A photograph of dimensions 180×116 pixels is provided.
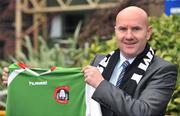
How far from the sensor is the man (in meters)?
3.11

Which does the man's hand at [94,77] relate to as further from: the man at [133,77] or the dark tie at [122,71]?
the dark tie at [122,71]

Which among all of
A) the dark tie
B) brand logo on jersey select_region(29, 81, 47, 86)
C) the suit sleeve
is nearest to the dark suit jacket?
the suit sleeve

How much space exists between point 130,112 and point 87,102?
0.45 metres

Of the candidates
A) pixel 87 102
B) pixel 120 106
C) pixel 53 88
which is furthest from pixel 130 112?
pixel 53 88

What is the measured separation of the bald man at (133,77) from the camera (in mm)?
3111

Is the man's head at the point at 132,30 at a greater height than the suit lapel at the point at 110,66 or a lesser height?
greater

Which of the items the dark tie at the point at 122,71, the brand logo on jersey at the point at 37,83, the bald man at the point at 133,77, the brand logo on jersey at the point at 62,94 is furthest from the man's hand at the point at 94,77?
the brand logo on jersey at the point at 37,83

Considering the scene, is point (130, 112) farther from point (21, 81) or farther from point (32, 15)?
point (32, 15)

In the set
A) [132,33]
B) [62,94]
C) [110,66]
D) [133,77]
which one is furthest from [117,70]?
[62,94]

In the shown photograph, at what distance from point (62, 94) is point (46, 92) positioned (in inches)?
4.5

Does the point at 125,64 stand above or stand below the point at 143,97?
above

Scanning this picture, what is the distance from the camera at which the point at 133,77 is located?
3.25m

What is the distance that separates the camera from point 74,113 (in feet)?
11.4

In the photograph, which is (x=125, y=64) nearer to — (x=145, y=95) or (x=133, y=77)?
(x=133, y=77)
